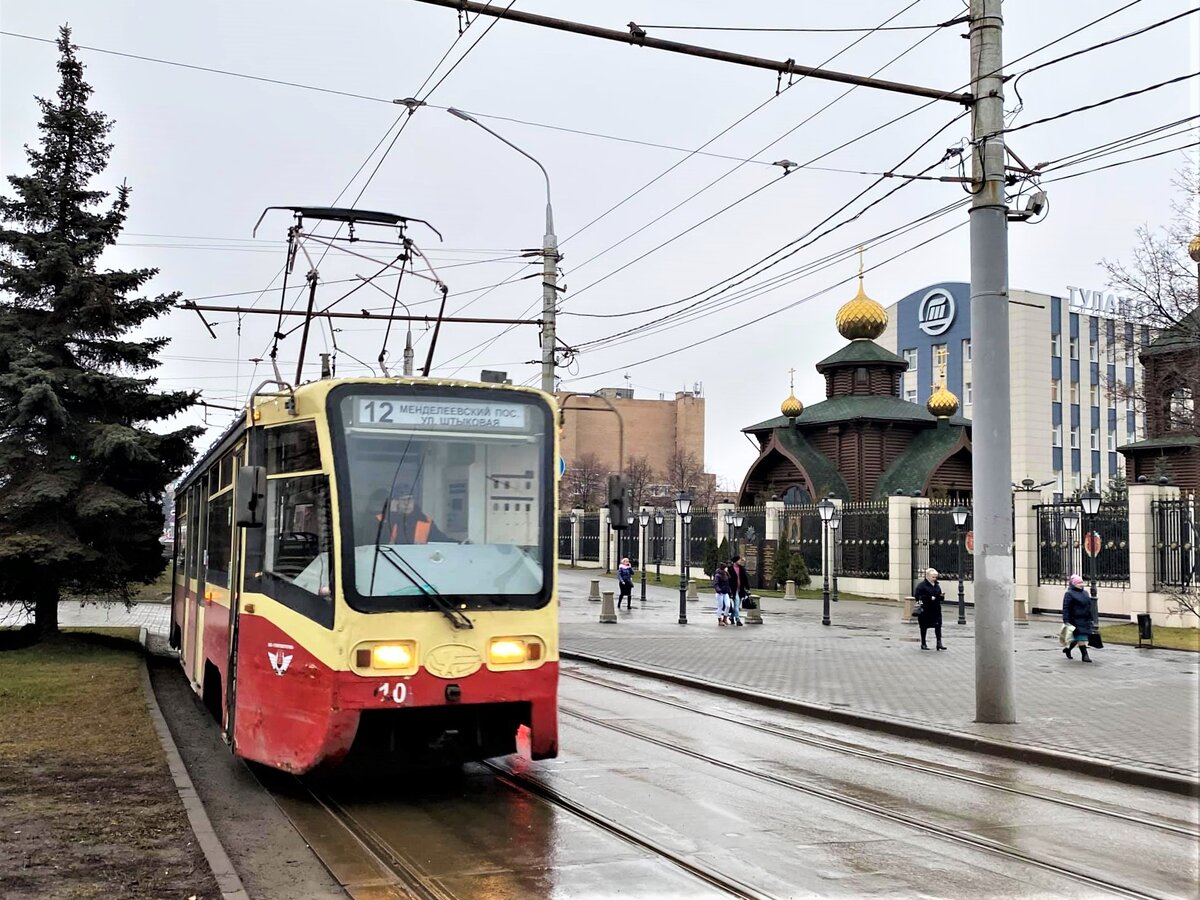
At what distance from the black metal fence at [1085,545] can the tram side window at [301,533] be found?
85.5ft

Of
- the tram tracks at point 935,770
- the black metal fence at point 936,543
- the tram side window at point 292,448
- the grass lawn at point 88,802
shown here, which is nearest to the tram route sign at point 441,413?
the tram side window at point 292,448

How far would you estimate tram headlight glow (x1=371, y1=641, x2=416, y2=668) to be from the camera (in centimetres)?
817

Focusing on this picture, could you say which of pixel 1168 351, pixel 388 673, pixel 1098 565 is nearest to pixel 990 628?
pixel 388 673

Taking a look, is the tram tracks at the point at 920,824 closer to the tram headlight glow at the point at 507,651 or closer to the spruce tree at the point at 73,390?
the tram headlight glow at the point at 507,651

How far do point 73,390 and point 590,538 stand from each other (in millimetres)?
47205

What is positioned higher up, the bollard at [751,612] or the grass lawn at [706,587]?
the bollard at [751,612]

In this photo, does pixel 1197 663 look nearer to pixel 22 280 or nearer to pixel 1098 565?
pixel 1098 565

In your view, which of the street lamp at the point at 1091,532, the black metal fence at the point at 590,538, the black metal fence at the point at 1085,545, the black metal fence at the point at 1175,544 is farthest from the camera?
the black metal fence at the point at 590,538

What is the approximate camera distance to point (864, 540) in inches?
1662

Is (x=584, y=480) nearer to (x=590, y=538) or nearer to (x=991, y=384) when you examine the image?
(x=590, y=538)

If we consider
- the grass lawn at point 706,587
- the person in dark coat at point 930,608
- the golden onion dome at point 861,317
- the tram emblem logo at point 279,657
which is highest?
the golden onion dome at point 861,317

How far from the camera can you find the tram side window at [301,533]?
8.37 meters

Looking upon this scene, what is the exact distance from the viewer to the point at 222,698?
10484 millimetres

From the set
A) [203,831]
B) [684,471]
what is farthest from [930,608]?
[684,471]
